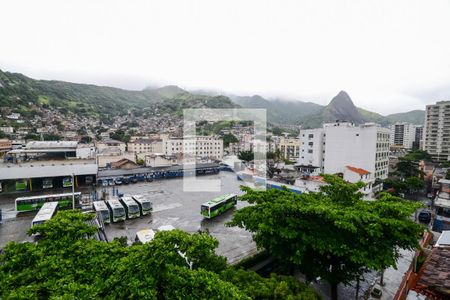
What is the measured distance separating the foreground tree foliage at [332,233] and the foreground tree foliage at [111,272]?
1926mm

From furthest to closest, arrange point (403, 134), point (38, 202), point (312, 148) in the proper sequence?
point (403, 134), point (312, 148), point (38, 202)

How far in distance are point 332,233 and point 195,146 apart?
49.6 m

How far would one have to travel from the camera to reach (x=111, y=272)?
4.71 m

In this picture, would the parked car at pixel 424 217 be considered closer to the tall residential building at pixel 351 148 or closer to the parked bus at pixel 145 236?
the tall residential building at pixel 351 148

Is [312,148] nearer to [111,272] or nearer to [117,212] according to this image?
[117,212]

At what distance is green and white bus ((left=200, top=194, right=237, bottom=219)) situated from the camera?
17.8m

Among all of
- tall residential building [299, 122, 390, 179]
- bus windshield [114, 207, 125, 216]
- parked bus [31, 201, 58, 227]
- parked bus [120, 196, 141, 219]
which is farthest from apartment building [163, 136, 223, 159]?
parked bus [31, 201, 58, 227]

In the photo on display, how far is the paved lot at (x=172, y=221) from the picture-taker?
43.5 feet

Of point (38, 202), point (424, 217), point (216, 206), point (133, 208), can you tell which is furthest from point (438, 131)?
point (38, 202)

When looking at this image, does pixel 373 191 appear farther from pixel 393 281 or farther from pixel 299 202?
pixel 299 202

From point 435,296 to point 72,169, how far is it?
1175 inches

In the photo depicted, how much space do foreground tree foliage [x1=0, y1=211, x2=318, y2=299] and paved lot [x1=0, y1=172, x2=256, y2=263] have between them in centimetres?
784

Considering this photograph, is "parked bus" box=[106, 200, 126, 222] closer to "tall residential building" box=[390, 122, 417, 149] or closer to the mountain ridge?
the mountain ridge

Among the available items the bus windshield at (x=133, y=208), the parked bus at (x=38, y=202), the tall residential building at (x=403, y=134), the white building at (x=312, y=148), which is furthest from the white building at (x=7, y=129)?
the tall residential building at (x=403, y=134)
